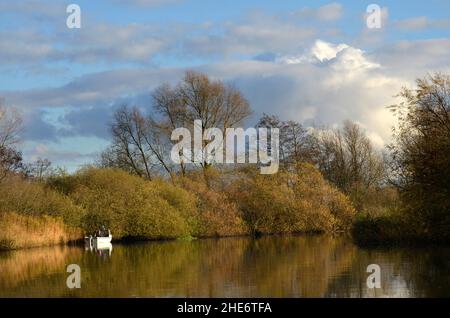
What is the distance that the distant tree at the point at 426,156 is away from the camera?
26609mm

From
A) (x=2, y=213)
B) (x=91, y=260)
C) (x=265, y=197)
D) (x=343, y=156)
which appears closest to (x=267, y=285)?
(x=91, y=260)

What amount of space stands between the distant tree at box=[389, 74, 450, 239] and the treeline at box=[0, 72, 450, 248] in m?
3.69

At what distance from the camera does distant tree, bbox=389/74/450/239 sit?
26609 mm

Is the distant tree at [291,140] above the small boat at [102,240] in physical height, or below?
above

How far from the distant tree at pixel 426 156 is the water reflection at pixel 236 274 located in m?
1.61

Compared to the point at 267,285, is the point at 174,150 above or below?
above

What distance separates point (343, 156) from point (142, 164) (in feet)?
61.6

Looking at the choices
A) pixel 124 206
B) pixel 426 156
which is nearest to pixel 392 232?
pixel 426 156

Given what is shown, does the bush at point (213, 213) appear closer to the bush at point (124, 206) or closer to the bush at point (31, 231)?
the bush at point (124, 206)

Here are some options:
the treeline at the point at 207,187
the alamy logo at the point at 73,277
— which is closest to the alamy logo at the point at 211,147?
the treeline at the point at 207,187

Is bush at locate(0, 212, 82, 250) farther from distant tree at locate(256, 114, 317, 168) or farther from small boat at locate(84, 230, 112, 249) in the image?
distant tree at locate(256, 114, 317, 168)

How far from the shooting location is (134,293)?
17.5 meters

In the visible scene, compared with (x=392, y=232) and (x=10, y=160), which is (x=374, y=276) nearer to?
(x=392, y=232)

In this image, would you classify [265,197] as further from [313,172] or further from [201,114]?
[201,114]
